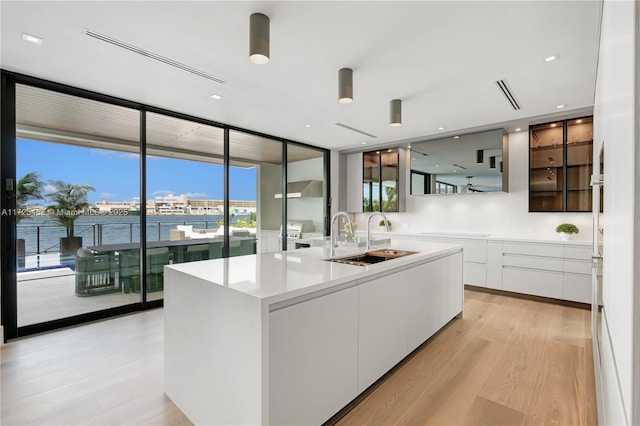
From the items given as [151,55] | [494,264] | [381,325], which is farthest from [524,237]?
[151,55]

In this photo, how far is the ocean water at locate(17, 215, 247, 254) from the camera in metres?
3.15

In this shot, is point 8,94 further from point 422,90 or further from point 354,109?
point 422,90

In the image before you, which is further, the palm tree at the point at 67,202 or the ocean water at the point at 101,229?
the palm tree at the point at 67,202

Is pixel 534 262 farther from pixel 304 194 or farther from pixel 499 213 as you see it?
pixel 304 194

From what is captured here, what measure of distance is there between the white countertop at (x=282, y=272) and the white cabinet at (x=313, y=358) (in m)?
0.08

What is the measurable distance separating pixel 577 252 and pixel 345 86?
3566mm

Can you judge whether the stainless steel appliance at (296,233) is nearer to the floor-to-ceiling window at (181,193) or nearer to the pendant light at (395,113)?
the floor-to-ceiling window at (181,193)

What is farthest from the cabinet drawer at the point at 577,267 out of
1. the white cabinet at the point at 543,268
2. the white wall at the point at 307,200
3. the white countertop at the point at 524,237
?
the white wall at the point at 307,200

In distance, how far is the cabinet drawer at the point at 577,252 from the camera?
12.7 feet

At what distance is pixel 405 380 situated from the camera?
226 cm

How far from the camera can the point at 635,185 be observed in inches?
24.7

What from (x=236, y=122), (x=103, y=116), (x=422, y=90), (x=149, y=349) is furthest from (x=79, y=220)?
(x=422, y=90)

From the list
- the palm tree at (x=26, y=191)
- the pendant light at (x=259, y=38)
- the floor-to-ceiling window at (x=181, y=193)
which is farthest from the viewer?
the floor-to-ceiling window at (x=181, y=193)

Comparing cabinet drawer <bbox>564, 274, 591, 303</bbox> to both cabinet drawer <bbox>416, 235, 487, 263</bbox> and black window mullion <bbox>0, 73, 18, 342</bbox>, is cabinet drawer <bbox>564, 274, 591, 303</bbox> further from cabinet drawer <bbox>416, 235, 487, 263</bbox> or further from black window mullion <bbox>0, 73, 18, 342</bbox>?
black window mullion <bbox>0, 73, 18, 342</bbox>
